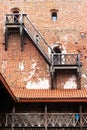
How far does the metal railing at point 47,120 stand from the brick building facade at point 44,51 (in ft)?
2.26

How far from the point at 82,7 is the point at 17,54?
5842 millimetres

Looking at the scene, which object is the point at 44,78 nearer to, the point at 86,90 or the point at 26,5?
the point at 86,90

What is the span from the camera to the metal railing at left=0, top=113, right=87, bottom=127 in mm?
23891

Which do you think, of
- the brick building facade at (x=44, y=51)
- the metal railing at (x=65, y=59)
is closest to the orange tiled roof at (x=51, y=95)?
the brick building facade at (x=44, y=51)

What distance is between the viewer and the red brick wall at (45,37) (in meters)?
28.0

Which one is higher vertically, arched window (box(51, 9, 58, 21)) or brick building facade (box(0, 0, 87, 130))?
arched window (box(51, 9, 58, 21))

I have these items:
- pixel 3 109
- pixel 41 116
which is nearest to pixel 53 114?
pixel 41 116

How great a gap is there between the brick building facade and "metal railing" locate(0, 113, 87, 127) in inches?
27.2

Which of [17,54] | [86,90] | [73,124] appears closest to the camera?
[73,124]

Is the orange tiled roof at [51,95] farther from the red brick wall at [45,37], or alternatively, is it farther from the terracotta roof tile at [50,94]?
the red brick wall at [45,37]

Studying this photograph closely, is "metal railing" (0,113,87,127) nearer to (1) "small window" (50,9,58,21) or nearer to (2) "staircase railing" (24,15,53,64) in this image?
(2) "staircase railing" (24,15,53,64)

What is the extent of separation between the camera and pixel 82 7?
3011 centimetres

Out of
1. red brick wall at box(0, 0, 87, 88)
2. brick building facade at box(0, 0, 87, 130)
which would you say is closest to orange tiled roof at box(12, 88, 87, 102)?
brick building facade at box(0, 0, 87, 130)

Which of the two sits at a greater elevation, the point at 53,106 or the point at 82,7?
the point at 82,7
